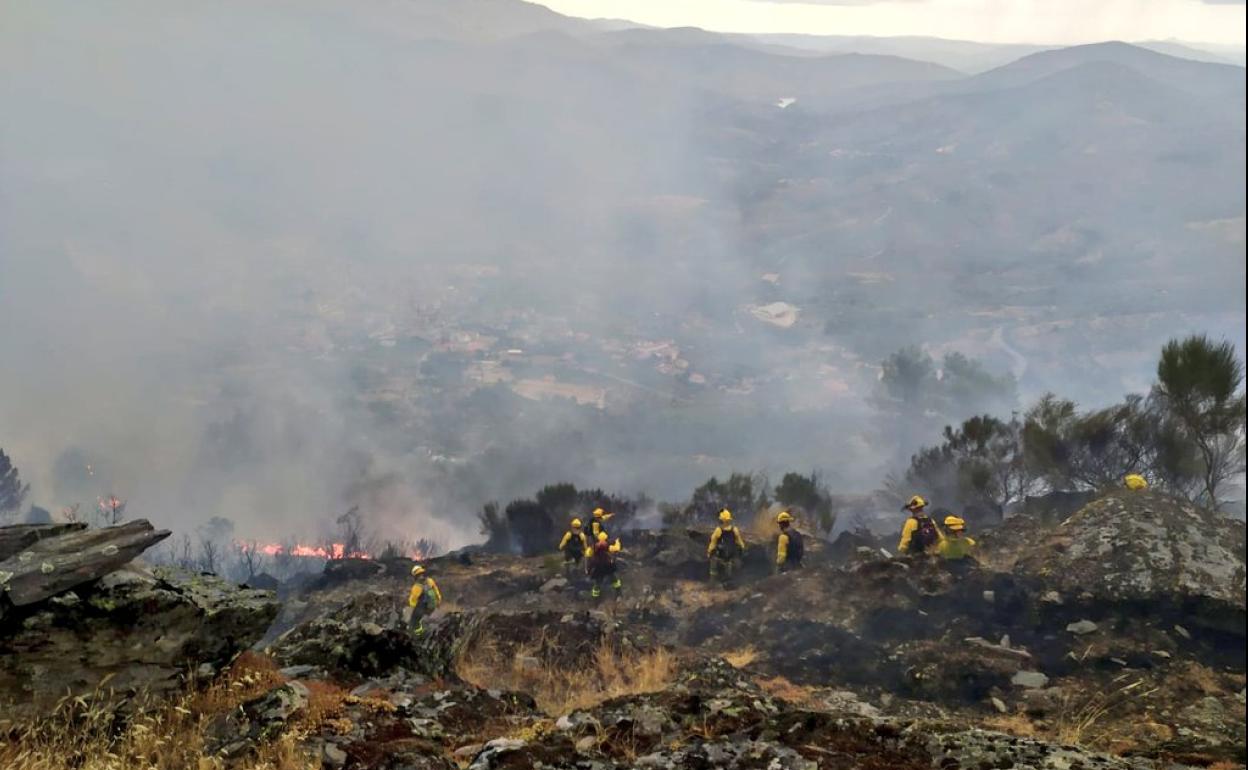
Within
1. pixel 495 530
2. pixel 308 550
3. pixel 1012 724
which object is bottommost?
pixel 308 550

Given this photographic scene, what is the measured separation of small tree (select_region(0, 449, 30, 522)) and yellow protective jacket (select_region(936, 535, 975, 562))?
28.4 m

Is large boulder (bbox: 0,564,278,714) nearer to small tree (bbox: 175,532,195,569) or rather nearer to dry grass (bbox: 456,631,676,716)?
dry grass (bbox: 456,631,676,716)

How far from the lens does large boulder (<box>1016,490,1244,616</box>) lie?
49.3 ft

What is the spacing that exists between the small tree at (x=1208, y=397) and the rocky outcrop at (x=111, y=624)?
89.7ft

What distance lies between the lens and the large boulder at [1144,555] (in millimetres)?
15039

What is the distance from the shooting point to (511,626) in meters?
15.0

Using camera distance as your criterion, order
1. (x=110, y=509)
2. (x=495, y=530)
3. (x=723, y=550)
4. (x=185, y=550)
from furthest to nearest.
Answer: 1. (x=495, y=530)
2. (x=185, y=550)
3. (x=110, y=509)
4. (x=723, y=550)

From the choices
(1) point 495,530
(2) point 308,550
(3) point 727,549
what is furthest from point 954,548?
(2) point 308,550

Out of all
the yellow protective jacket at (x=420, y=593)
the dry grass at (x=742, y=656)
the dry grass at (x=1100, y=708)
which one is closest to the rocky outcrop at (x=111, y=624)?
the yellow protective jacket at (x=420, y=593)

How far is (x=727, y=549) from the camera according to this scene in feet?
75.3

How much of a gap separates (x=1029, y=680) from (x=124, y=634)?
44.6 ft

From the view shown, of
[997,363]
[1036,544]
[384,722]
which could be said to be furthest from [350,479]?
[997,363]

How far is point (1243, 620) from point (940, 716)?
22.9ft

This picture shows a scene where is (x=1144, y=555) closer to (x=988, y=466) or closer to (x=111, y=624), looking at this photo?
(x=988, y=466)
